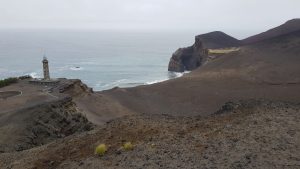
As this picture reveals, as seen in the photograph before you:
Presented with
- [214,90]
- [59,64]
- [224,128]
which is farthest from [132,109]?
[59,64]

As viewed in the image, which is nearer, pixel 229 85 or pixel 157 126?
pixel 157 126

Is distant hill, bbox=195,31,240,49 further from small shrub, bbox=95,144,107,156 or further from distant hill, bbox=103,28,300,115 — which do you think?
small shrub, bbox=95,144,107,156

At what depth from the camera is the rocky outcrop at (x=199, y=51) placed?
67.1m

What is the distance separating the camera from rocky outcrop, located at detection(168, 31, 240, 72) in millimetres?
67094

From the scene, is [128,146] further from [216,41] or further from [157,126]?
[216,41]

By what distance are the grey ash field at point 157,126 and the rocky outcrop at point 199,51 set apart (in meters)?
26.9

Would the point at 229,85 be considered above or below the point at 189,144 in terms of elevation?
below

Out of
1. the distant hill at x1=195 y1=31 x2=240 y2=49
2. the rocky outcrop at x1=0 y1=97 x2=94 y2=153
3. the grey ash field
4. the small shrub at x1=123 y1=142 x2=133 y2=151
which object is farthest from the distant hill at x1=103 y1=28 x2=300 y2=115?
the small shrub at x1=123 y1=142 x2=133 y2=151

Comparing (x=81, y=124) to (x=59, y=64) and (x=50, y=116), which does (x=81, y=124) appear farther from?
(x=59, y=64)

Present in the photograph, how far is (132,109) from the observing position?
32594 millimetres

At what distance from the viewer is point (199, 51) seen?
70688 millimetres

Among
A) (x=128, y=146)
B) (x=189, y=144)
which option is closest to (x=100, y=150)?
(x=128, y=146)

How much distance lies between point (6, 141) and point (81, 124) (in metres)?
5.77

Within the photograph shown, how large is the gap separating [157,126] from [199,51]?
5512 centimetres
